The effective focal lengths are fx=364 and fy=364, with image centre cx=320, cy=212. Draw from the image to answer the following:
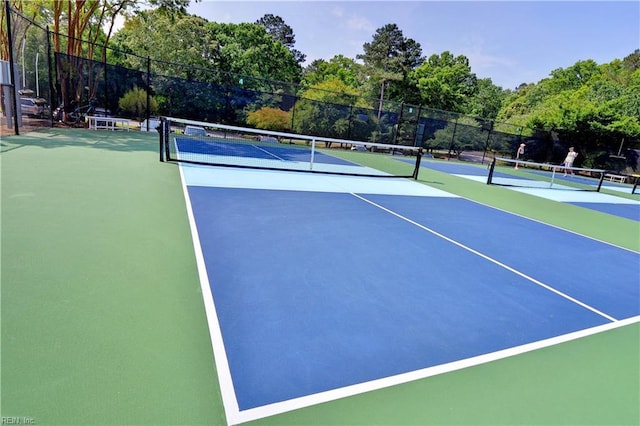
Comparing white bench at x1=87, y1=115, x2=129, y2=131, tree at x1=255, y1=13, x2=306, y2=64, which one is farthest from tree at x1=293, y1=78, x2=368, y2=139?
tree at x1=255, y1=13, x2=306, y2=64

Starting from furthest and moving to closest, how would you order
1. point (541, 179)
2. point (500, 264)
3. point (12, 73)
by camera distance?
1. point (541, 179)
2. point (12, 73)
3. point (500, 264)

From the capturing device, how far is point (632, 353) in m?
2.87

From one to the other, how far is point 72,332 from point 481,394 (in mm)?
2539

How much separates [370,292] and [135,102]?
52.2ft

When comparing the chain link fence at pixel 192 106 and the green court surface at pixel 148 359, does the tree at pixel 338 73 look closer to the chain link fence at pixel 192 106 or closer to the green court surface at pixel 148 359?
the chain link fence at pixel 192 106

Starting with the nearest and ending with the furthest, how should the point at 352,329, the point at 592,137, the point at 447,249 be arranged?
1. the point at 352,329
2. the point at 447,249
3. the point at 592,137

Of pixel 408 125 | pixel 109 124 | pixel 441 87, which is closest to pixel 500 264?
pixel 109 124

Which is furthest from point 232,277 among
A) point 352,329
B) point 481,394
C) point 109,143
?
point 109,143

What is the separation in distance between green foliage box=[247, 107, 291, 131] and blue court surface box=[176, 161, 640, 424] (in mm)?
11952

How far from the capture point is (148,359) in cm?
212

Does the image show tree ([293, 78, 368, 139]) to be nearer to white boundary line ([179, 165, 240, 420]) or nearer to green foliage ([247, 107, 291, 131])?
green foliage ([247, 107, 291, 131])

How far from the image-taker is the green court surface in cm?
182

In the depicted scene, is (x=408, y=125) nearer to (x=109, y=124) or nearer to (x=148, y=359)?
Answer: (x=109, y=124)

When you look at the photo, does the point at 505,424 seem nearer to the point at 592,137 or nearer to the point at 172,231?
the point at 172,231
